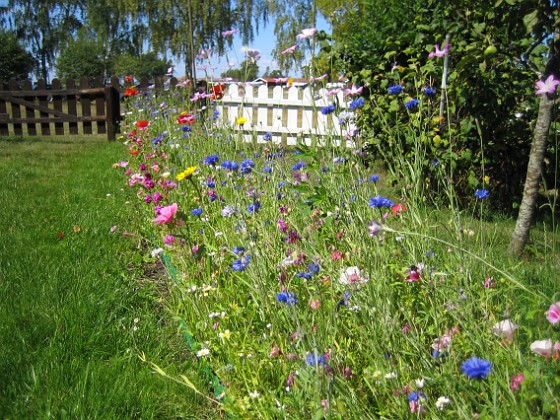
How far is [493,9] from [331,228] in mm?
1419

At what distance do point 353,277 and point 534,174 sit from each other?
168cm

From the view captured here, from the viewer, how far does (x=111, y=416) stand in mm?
1570

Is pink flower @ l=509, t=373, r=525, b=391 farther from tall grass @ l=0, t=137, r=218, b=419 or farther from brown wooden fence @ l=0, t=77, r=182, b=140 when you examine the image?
brown wooden fence @ l=0, t=77, r=182, b=140

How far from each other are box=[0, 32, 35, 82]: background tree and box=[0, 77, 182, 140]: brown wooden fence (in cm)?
2959

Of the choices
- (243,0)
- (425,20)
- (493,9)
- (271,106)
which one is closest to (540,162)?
(493,9)

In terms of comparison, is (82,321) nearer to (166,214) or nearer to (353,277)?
(166,214)

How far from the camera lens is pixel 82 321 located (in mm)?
2113

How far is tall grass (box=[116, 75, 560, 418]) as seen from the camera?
1.09 meters

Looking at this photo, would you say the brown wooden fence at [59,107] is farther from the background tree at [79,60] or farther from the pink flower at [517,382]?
the background tree at [79,60]

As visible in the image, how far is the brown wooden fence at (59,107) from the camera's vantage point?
1027 cm

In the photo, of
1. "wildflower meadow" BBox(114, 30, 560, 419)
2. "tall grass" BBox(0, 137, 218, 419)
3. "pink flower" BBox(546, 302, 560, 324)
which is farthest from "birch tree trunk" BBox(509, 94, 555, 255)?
"pink flower" BBox(546, 302, 560, 324)

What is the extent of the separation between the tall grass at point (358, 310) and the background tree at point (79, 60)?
44.8 metres

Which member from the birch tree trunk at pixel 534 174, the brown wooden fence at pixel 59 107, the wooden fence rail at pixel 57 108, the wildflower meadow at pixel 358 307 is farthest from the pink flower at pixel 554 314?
the wooden fence rail at pixel 57 108

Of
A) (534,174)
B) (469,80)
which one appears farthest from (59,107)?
(534,174)
